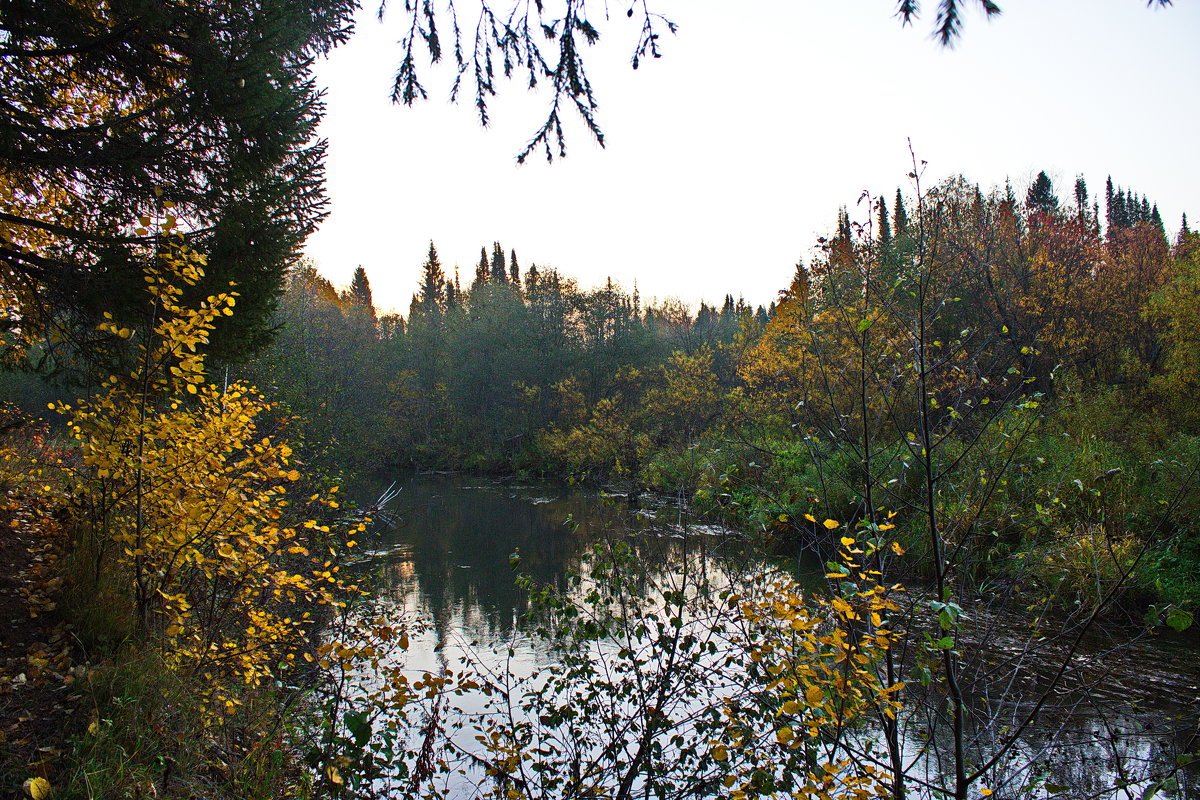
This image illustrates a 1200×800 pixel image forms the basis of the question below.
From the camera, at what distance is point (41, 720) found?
10.7 feet

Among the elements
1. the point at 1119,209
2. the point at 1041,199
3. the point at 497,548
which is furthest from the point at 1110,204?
the point at 497,548

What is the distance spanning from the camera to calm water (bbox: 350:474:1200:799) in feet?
15.5

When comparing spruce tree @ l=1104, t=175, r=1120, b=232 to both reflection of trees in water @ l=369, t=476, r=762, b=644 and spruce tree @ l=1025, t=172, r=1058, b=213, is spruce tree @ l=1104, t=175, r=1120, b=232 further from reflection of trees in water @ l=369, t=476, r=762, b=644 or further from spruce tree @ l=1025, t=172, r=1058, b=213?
reflection of trees in water @ l=369, t=476, r=762, b=644

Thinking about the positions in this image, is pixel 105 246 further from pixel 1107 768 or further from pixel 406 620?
pixel 1107 768

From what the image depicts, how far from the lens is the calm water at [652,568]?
4730 millimetres

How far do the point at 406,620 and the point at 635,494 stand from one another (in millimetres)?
10599

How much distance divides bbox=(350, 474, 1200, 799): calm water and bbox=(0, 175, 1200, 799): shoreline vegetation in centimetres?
30

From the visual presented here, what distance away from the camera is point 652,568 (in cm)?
747

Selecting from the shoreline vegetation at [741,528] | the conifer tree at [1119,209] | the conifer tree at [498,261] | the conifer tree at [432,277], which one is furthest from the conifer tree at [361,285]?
the conifer tree at [1119,209]

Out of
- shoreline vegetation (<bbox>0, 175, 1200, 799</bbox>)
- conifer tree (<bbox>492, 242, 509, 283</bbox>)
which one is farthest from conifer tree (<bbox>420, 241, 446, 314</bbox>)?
shoreline vegetation (<bbox>0, 175, 1200, 799</bbox>)

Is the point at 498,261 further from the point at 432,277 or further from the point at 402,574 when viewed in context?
the point at 402,574

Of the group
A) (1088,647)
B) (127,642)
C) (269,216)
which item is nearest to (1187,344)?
(1088,647)

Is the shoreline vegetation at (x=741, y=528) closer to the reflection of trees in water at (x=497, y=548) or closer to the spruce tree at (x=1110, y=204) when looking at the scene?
the reflection of trees in water at (x=497, y=548)

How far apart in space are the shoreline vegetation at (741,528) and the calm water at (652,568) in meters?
0.30
